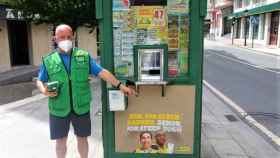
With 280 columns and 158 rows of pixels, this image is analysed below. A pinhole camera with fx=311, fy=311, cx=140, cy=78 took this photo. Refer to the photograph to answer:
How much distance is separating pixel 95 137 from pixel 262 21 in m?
31.7

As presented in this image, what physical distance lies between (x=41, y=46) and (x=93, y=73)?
46.5 ft

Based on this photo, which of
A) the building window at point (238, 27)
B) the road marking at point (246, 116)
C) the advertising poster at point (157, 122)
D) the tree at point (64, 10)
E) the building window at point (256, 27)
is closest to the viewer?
the advertising poster at point (157, 122)

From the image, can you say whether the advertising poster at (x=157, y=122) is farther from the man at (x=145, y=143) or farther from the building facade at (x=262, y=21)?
the building facade at (x=262, y=21)

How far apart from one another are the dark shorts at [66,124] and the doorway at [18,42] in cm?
1299

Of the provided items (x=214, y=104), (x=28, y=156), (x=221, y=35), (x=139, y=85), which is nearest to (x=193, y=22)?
(x=139, y=85)

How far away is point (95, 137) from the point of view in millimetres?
4863

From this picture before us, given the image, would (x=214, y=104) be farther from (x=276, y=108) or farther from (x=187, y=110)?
(x=187, y=110)

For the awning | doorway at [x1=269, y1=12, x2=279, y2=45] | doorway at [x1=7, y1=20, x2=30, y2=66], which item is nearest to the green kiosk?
doorway at [x1=7, y1=20, x2=30, y2=66]

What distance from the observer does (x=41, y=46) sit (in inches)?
650

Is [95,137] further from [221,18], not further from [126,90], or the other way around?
[221,18]

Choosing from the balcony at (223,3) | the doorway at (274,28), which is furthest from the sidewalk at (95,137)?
the balcony at (223,3)

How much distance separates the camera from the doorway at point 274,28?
28837 mm

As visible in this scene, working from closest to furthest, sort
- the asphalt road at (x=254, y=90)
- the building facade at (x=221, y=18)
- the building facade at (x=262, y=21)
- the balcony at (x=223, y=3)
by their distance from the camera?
the asphalt road at (x=254, y=90), the building facade at (x=262, y=21), the balcony at (x=223, y=3), the building facade at (x=221, y=18)

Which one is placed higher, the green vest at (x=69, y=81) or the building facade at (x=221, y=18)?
the building facade at (x=221, y=18)
